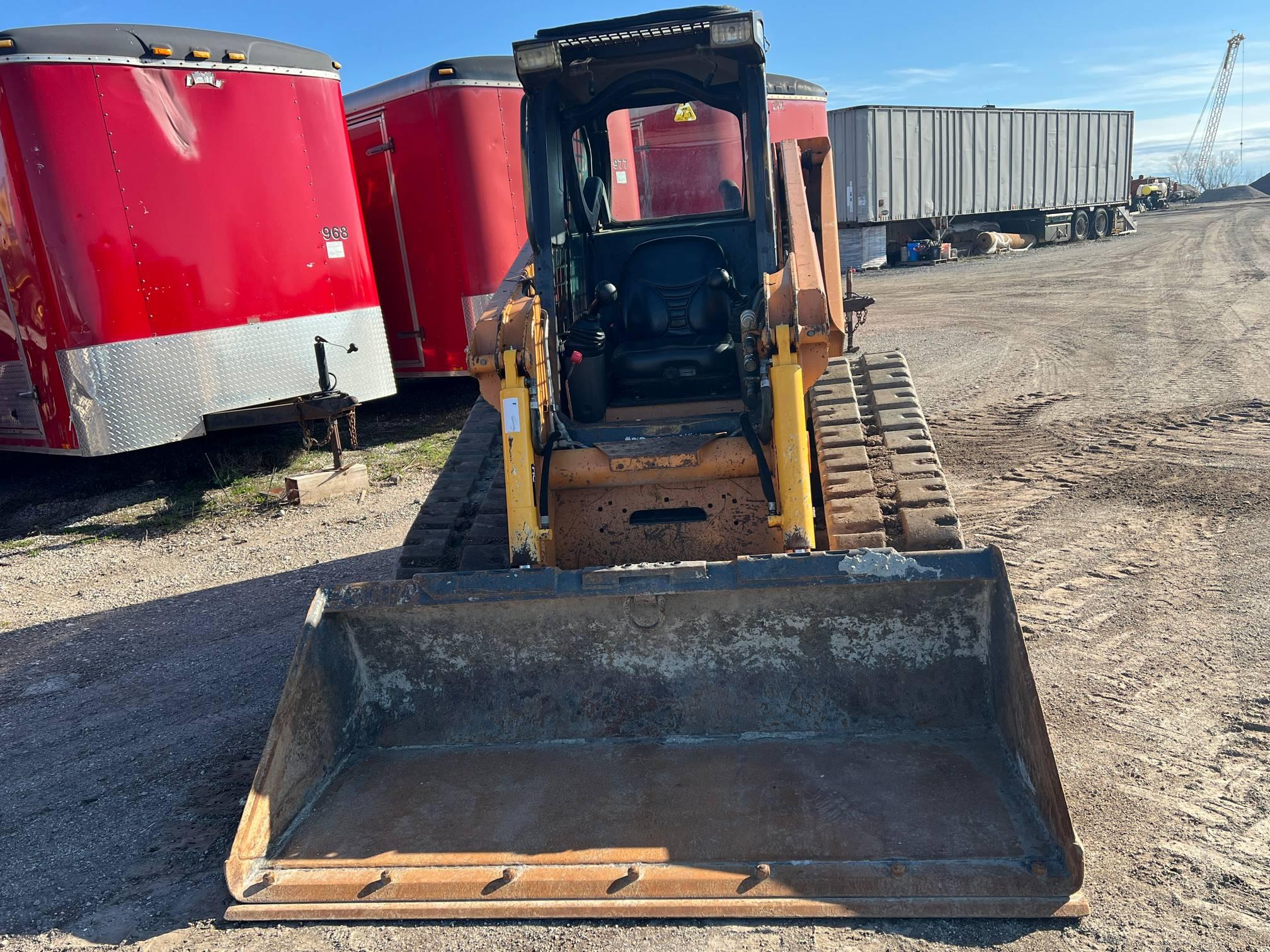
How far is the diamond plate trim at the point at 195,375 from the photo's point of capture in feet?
23.4

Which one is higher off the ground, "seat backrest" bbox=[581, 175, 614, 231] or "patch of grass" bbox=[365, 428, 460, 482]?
"seat backrest" bbox=[581, 175, 614, 231]

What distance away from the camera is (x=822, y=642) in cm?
349

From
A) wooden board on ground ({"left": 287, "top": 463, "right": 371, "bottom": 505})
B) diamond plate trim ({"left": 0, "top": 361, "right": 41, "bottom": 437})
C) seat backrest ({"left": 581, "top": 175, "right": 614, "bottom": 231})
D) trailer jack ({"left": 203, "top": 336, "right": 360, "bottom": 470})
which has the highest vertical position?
seat backrest ({"left": 581, "top": 175, "right": 614, "bottom": 231})

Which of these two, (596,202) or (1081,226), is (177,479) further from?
(1081,226)

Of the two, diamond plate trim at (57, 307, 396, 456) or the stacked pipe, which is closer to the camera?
diamond plate trim at (57, 307, 396, 456)

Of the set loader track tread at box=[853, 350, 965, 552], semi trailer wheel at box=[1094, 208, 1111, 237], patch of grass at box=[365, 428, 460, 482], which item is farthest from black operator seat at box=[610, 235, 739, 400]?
semi trailer wheel at box=[1094, 208, 1111, 237]

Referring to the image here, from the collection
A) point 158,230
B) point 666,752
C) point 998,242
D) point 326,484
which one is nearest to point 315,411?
point 326,484

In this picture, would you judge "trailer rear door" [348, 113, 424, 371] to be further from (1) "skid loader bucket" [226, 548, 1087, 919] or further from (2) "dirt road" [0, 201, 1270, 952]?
(1) "skid loader bucket" [226, 548, 1087, 919]

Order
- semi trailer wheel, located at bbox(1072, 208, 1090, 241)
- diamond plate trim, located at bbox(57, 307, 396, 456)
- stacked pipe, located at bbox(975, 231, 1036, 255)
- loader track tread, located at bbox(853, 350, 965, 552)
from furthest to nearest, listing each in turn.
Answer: semi trailer wheel, located at bbox(1072, 208, 1090, 241) → stacked pipe, located at bbox(975, 231, 1036, 255) → diamond plate trim, located at bbox(57, 307, 396, 456) → loader track tread, located at bbox(853, 350, 965, 552)

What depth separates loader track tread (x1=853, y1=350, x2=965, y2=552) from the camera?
387 cm

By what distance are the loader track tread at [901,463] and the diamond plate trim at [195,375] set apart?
5068mm

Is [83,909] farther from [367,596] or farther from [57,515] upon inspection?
[57,515]

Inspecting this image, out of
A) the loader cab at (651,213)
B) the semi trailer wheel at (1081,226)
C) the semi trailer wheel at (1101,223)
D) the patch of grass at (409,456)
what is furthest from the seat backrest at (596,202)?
the semi trailer wheel at (1101,223)

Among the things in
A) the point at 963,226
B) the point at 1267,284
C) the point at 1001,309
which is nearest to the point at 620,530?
the point at 1001,309
